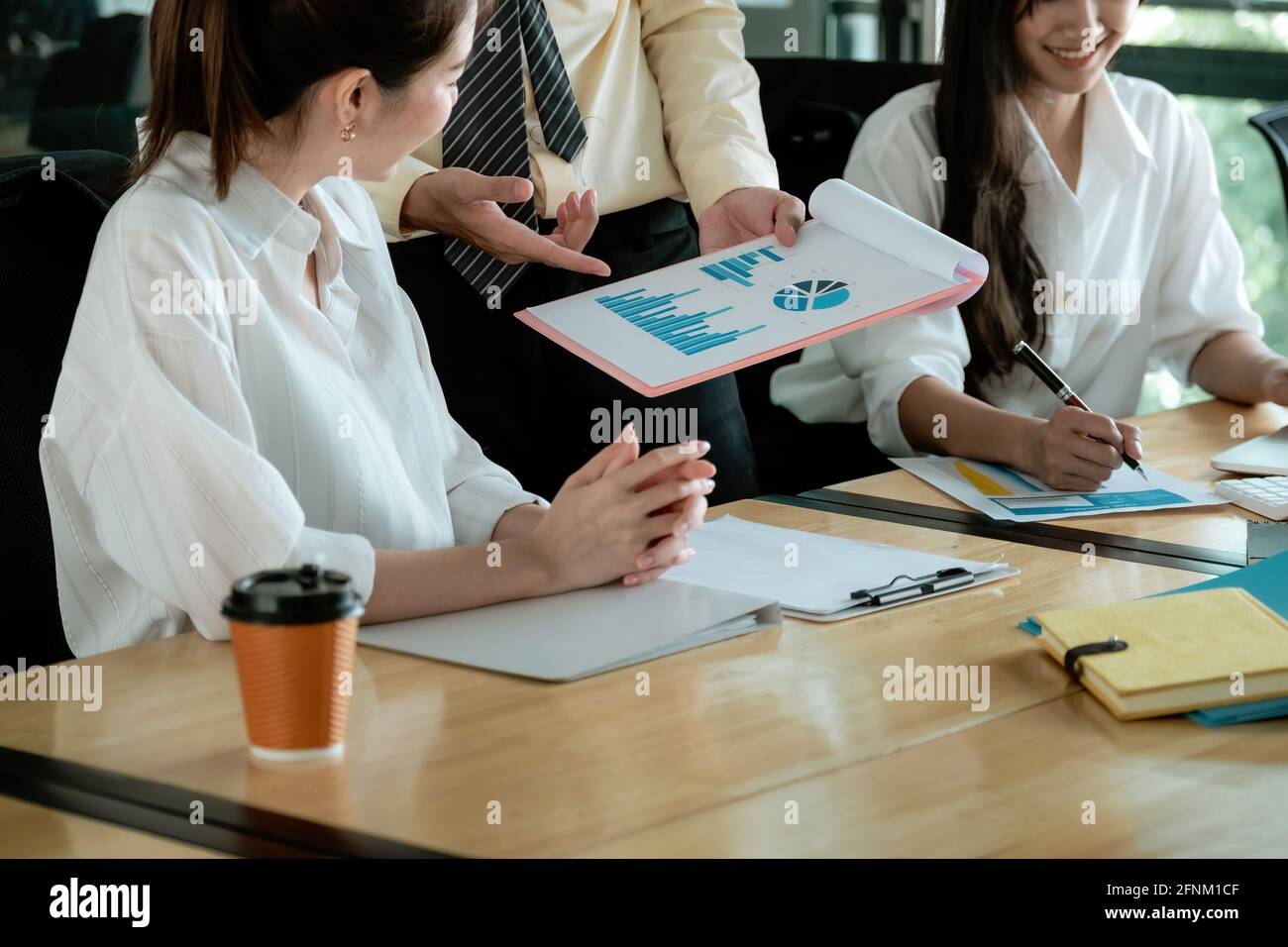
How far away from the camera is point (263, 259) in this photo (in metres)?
1.42

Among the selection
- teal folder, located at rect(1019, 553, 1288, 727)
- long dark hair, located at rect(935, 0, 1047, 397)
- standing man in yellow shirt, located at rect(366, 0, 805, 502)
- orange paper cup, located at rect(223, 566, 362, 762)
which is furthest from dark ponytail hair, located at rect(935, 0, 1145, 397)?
orange paper cup, located at rect(223, 566, 362, 762)

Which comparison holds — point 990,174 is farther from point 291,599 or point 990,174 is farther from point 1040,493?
point 291,599

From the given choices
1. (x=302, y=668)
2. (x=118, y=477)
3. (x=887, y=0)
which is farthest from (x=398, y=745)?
(x=887, y=0)

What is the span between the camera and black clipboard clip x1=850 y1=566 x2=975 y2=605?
54.4 inches

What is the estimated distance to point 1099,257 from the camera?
2455mm

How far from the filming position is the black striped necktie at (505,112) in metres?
1.89

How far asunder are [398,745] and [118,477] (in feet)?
1.22

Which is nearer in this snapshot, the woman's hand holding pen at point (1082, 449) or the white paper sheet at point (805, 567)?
the white paper sheet at point (805, 567)

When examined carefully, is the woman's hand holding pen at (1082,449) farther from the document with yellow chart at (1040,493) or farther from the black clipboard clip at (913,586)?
the black clipboard clip at (913,586)

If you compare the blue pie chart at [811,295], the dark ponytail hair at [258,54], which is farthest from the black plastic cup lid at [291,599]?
the blue pie chart at [811,295]

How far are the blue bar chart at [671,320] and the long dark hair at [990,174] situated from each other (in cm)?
86

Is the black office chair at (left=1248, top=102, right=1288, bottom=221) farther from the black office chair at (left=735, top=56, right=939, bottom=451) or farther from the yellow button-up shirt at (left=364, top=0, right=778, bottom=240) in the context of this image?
the yellow button-up shirt at (left=364, top=0, right=778, bottom=240)

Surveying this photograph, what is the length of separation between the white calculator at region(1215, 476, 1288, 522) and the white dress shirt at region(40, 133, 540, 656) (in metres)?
0.78
